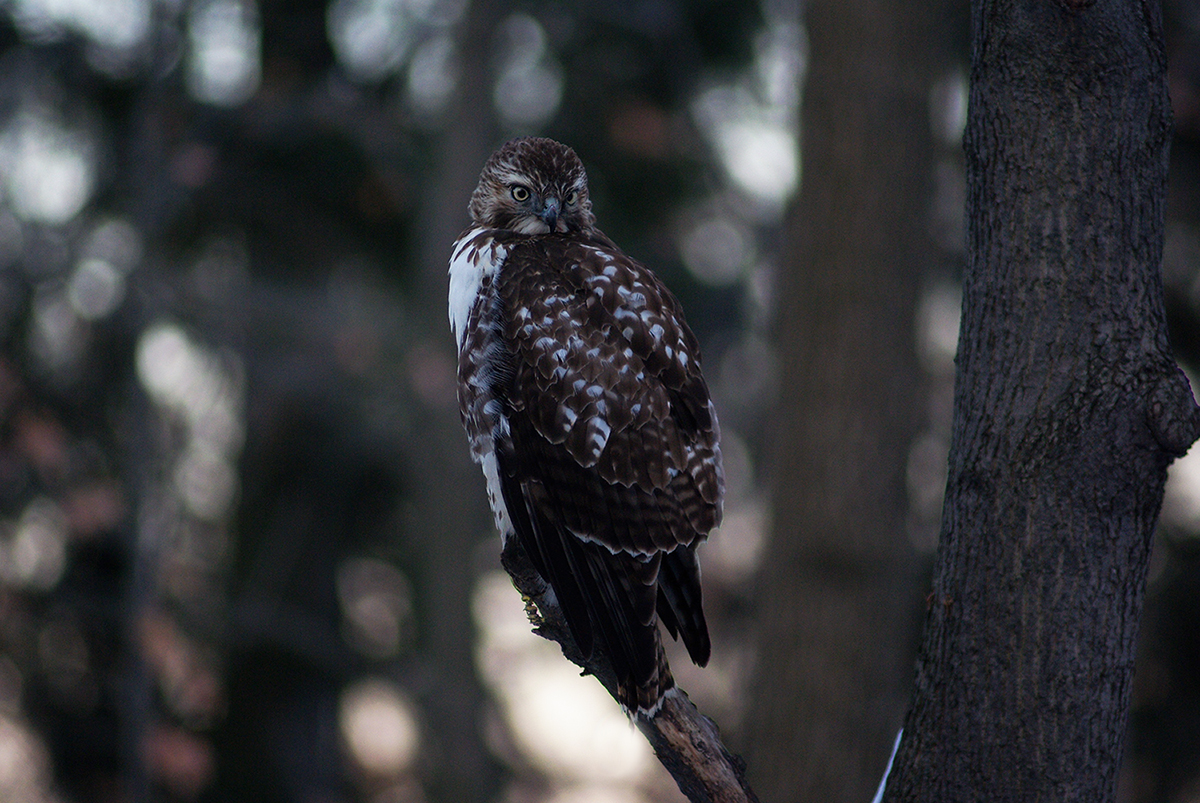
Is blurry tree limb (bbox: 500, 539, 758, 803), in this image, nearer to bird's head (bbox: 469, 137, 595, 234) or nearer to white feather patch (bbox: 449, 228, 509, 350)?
white feather patch (bbox: 449, 228, 509, 350)

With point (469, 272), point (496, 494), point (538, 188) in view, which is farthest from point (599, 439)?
point (538, 188)

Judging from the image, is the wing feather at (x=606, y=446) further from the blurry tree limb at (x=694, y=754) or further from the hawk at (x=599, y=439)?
the blurry tree limb at (x=694, y=754)

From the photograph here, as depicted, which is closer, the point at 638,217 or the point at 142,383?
the point at 142,383

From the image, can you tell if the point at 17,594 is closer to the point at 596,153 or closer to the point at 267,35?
the point at 267,35

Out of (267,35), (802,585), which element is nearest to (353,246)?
(267,35)

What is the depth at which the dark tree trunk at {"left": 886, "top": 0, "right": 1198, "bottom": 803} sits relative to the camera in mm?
2557

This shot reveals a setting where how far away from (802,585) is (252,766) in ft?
A: 24.6

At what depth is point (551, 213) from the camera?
3.97m

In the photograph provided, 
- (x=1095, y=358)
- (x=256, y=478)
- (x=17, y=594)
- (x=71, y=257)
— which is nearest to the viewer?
(x=1095, y=358)

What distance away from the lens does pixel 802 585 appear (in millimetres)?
6055

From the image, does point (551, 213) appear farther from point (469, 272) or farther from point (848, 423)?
point (848, 423)

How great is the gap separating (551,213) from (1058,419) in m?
1.95

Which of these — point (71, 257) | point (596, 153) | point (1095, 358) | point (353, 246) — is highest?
point (596, 153)

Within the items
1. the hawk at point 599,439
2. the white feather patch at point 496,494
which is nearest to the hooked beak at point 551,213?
the hawk at point 599,439
